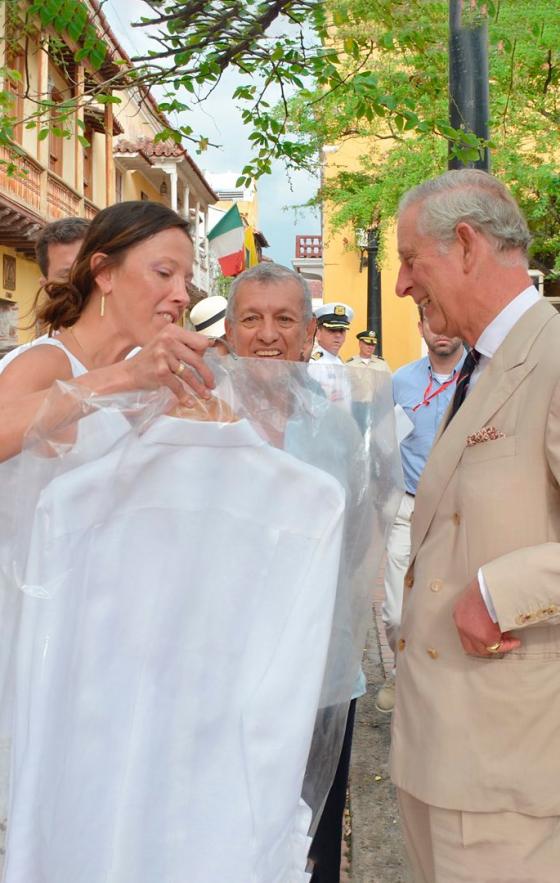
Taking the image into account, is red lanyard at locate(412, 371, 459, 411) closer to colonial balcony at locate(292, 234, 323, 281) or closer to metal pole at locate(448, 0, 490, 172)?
metal pole at locate(448, 0, 490, 172)

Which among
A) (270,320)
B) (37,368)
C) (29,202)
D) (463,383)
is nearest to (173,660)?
(37,368)

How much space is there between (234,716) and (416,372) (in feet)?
12.1

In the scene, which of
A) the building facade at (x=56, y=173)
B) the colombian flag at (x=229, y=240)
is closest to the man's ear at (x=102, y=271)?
the building facade at (x=56, y=173)

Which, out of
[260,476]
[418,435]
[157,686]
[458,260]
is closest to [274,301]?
[458,260]

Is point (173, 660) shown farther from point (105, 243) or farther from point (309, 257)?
point (309, 257)

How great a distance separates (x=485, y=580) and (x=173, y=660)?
64cm

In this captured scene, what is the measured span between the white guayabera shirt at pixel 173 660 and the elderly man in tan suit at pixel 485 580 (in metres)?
0.35

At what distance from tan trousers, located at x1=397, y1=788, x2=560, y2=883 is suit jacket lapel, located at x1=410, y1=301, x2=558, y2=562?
60 centimetres

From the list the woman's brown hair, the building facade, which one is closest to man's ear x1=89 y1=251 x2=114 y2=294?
the woman's brown hair

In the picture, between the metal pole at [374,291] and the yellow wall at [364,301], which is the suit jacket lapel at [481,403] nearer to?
the metal pole at [374,291]

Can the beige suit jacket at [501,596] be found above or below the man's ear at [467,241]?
below

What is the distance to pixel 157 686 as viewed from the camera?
182 centimetres

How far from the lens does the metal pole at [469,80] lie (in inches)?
165

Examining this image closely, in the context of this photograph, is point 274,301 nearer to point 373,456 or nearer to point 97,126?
point 373,456
